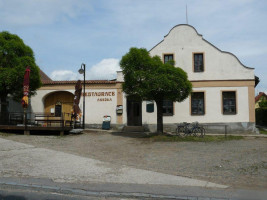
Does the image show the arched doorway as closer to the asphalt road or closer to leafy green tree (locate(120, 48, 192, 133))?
leafy green tree (locate(120, 48, 192, 133))

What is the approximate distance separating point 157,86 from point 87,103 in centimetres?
806

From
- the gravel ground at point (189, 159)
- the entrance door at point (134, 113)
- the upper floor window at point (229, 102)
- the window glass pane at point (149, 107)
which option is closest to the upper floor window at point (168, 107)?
the window glass pane at point (149, 107)

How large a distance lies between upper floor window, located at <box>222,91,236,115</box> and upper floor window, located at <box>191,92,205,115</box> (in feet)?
4.94

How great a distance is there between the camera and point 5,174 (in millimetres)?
7488

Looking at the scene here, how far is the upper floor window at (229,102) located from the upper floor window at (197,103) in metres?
1.51

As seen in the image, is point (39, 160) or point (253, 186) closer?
point (253, 186)

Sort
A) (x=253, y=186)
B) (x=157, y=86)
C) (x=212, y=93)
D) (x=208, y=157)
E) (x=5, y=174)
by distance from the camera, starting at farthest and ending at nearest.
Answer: (x=212, y=93) < (x=157, y=86) < (x=208, y=157) < (x=5, y=174) < (x=253, y=186)

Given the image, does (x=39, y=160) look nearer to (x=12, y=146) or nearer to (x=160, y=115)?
(x=12, y=146)

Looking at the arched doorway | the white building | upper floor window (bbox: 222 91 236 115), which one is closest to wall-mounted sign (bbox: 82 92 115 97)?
the white building

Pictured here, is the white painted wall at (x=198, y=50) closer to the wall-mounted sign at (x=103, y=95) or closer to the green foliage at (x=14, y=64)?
the wall-mounted sign at (x=103, y=95)

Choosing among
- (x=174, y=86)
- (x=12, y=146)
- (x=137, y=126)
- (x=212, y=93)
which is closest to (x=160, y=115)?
(x=174, y=86)

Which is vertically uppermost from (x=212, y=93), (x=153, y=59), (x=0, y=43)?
(x=0, y=43)

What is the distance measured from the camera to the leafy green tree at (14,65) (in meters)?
16.3

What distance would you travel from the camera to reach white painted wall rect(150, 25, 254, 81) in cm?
2055
